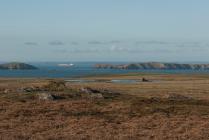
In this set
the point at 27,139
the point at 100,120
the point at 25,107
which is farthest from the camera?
the point at 25,107

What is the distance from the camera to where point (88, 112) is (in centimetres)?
4019

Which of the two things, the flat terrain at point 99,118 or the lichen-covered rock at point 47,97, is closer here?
the flat terrain at point 99,118

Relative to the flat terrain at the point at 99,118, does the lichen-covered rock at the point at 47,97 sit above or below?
above

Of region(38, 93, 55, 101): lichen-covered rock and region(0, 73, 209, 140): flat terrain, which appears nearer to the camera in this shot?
region(0, 73, 209, 140): flat terrain

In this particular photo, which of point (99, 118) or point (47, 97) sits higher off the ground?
point (47, 97)

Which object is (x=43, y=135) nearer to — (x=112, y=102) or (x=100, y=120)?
(x=100, y=120)

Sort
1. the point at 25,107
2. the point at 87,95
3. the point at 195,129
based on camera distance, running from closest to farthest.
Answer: the point at 195,129 < the point at 25,107 < the point at 87,95

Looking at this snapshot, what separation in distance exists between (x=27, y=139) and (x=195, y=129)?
997cm

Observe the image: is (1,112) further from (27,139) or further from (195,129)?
(195,129)

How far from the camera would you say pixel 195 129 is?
3216 cm

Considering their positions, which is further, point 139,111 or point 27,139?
point 139,111

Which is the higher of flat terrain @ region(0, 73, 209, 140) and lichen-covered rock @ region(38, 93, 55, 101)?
lichen-covered rock @ region(38, 93, 55, 101)

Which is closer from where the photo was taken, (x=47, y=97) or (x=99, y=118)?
(x=99, y=118)

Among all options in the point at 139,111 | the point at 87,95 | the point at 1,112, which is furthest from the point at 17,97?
the point at 139,111
